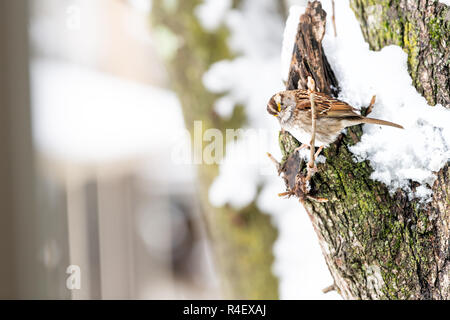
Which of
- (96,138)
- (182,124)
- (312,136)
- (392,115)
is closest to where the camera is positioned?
(312,136)

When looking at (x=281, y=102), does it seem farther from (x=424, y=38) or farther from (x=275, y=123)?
(x=424, y=38)

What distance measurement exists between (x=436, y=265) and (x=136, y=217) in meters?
1.70

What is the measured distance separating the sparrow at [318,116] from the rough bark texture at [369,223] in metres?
0.03

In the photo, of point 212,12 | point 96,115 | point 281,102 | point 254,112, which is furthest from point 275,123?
point 96,115

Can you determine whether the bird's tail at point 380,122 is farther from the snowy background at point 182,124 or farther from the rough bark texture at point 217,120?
the rough bark texture at point 217,120

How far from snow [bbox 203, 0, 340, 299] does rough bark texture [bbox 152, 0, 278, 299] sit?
1.3 inches

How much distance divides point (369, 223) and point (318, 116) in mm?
204

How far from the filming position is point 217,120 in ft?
4.75

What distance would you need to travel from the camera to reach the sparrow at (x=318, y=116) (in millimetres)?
629

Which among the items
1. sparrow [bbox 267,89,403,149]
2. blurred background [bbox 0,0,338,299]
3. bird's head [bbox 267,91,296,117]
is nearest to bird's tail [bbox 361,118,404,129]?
sparrow [bbox 267,89,403,149]

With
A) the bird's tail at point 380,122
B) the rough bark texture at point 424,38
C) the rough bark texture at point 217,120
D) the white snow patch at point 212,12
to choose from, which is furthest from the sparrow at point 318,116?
the white snow patch at point 212,12

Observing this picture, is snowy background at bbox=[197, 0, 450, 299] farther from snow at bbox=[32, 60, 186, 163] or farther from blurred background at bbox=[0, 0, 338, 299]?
snow at bbox=[32, 60, 186, 163]

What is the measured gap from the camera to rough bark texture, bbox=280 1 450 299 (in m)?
0.64
